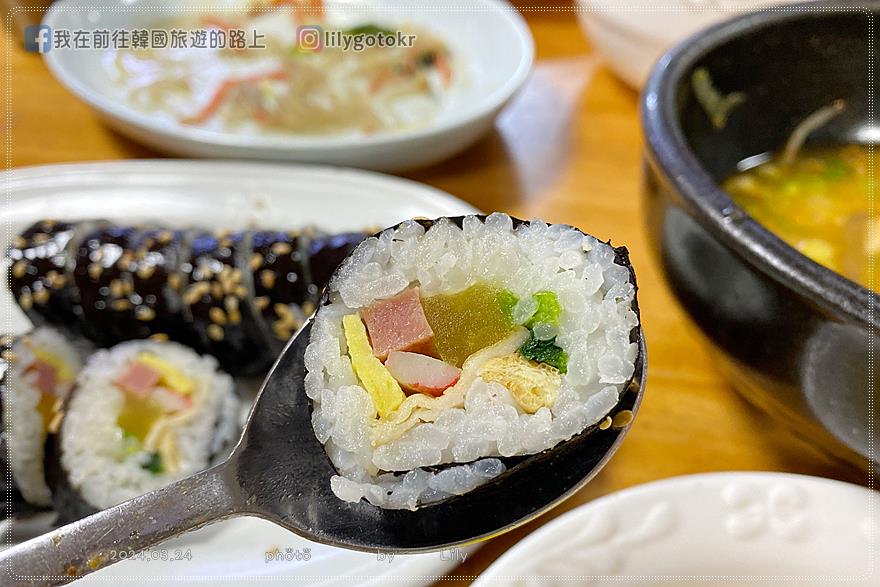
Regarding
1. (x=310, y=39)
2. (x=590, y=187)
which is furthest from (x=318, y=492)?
(x=310, y=39)

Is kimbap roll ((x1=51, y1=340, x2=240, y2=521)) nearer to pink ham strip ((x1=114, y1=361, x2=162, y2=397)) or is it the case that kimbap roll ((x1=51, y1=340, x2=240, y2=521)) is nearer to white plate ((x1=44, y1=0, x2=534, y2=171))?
pink ham strip ((x1=114, y1=361, x2=162, y2=397))

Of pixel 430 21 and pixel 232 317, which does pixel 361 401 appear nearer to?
pixel 232 317

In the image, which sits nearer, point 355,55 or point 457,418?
point 457,418

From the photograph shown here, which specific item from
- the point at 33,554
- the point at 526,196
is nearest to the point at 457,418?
the point at 33,554

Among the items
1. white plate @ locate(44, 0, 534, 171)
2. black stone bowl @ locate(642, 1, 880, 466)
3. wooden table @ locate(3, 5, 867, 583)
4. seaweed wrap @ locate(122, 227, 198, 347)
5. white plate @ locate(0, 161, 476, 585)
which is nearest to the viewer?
black stone bowl @ locate(642, 1, 880, 466)

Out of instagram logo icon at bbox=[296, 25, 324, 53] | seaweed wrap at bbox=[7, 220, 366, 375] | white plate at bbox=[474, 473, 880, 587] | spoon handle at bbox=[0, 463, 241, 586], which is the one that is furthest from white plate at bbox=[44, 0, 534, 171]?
spoon handle at bbox=[0, 463, 241, 586]
